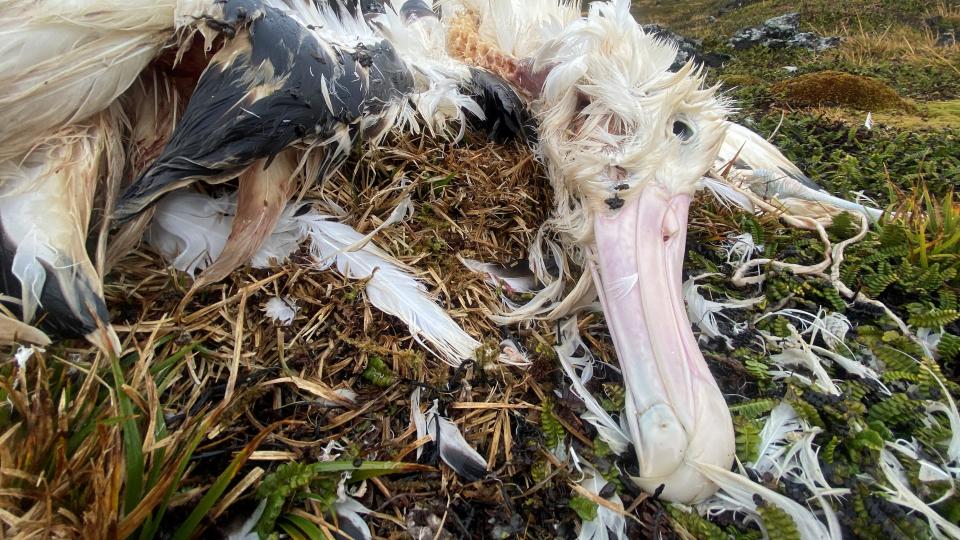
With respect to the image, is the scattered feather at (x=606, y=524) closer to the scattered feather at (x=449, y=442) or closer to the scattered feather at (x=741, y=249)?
the scattered feather at (x=449, y=442)

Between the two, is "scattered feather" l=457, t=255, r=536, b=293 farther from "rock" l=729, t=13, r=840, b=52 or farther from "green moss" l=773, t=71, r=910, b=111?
"rock" l=729, t=13, r=840, b=52

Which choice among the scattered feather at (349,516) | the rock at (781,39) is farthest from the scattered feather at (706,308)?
the rock at (781,39)

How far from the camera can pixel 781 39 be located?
7.62 m

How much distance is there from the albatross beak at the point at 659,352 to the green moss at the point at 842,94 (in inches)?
122

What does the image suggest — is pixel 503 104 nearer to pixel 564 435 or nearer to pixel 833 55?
pixel 564 435

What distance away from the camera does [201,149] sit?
153cm

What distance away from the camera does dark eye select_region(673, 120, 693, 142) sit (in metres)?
2.02

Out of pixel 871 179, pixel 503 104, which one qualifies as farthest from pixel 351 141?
pixel 871 179

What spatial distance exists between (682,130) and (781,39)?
279 inches

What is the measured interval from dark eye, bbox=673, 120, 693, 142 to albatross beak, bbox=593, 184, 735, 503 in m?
0.29

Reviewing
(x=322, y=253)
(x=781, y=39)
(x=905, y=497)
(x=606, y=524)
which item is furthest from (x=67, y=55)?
(x=781, y=39)

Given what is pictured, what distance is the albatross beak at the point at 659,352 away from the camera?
1.33m

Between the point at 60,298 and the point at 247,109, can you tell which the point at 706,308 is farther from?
the point at 60,298

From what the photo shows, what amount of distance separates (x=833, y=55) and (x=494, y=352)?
6.83 metres
